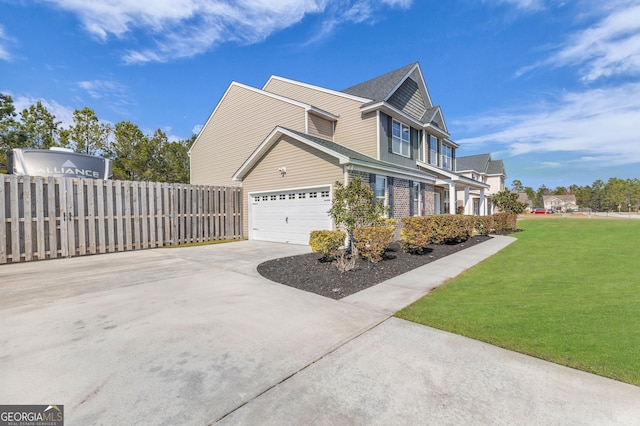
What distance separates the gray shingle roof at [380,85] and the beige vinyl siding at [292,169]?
5744mm

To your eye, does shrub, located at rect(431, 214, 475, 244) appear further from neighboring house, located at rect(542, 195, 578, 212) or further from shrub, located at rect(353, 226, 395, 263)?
neighboring house, located at rect(542, 195, 578, 212)

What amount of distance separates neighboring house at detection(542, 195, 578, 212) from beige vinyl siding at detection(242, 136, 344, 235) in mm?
106319

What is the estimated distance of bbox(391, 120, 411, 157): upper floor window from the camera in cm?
1461

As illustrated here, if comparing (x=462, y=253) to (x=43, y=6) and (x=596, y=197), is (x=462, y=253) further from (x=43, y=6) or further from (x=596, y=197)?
(x=596, y=197)

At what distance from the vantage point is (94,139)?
22406 mm

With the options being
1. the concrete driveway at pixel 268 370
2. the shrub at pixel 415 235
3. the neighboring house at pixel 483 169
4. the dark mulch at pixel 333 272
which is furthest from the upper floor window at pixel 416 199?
the neighboring house at pixel 483 169

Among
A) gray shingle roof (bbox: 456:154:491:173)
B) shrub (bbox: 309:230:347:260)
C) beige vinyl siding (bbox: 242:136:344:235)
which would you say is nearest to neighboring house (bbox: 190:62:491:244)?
A: beige vinyl siding (bbox: 242:136:344:235)

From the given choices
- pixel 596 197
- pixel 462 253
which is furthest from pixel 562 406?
pixel 596 197

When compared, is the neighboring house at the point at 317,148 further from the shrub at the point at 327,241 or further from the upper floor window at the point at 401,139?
the shrub at the point at 327,241

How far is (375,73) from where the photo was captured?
1838cm

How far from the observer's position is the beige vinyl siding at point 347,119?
13570mm

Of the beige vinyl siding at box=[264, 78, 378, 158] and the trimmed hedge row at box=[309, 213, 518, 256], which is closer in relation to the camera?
the trimmed hedge row at box=[309, 213, 518, 256]

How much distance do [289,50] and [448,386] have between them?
1616 centimetres

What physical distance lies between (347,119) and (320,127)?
150 cm
